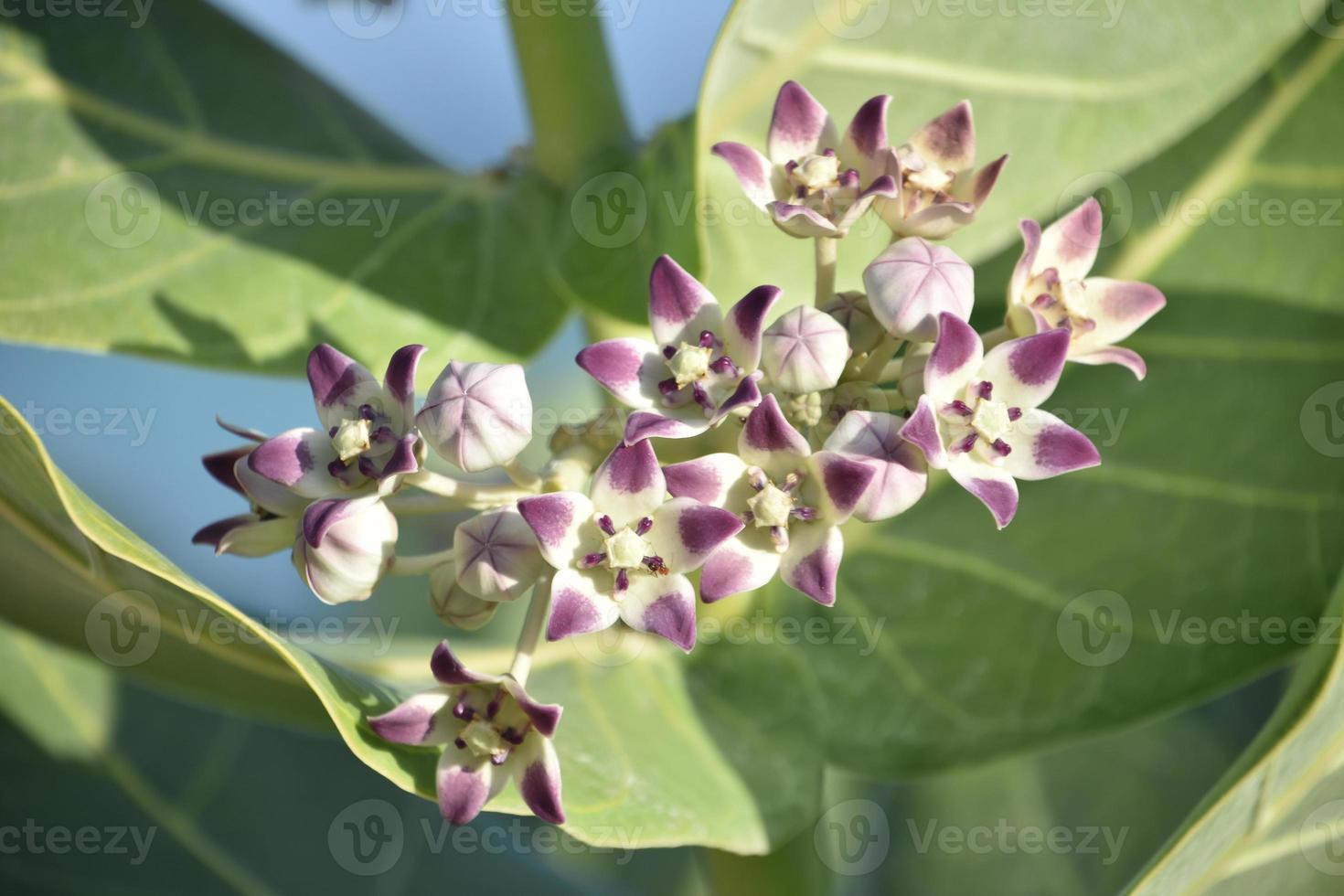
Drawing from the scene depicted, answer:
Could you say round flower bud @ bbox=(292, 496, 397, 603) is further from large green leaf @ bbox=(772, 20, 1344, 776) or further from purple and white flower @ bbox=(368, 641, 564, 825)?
large green leaf @ bbox=(772, 20, 1344, 776)

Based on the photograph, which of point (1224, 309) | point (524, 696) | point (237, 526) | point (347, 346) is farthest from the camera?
point (1224, 309)

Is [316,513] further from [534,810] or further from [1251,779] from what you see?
[1251,779]

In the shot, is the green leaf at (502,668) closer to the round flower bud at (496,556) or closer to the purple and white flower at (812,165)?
the round flower bud at (496,556)

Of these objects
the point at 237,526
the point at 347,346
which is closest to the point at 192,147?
the point at 347,346

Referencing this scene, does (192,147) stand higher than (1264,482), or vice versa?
(192,147)
